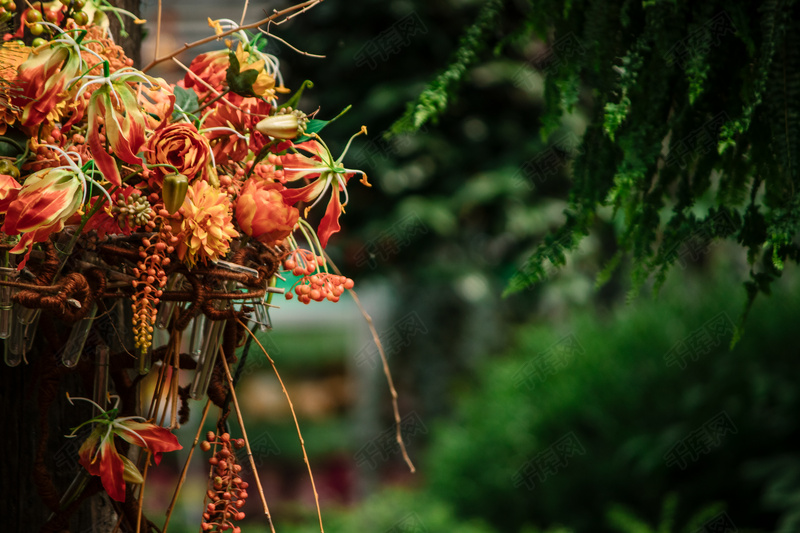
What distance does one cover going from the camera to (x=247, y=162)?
0.71m

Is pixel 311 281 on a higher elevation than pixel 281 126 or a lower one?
lower

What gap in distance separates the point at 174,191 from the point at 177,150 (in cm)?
5

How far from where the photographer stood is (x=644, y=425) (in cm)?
262

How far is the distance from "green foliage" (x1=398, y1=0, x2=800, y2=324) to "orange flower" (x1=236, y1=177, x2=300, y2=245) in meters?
0.38

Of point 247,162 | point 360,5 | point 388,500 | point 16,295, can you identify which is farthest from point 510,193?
point 16,295

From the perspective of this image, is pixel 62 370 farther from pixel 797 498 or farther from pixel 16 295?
pixel 797 498

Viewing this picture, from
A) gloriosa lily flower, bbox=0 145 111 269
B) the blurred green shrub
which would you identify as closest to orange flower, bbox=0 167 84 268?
gloriosa lily flower, bbox=0 145 111 269

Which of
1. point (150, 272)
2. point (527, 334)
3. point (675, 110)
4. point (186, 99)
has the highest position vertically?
point (675, 110)

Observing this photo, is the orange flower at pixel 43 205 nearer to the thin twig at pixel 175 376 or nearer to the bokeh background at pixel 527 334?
the thin twig at pixel 175 376

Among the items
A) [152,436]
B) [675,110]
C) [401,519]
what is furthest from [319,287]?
[401,519]

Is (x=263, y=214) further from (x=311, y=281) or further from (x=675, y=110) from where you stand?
(x=675, y=110)

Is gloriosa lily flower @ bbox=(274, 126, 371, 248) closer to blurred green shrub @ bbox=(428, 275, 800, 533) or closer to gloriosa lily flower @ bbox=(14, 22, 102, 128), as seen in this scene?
gloriosa lily flower @ bbox=(14, 22, 102, 128)

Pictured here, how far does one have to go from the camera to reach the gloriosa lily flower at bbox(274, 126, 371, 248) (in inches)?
26.6

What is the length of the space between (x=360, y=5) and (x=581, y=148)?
2182mm
